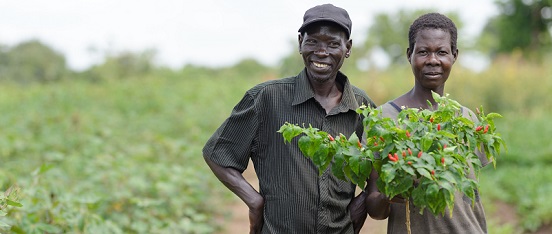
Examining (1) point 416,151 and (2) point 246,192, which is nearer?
(1) point 416,151

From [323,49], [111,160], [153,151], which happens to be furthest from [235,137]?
[153,151]

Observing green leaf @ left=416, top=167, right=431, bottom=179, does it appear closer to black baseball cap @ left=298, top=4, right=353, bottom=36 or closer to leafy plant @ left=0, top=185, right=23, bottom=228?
black baseball cap @ left=298, top=4, right=353, bottom=36

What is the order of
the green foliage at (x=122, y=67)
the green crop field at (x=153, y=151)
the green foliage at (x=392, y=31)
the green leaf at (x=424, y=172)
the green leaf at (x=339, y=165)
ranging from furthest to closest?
the green foliage at (x=392, y=31), the green foliage at (x=122, y=67), the green crop field at (x=153, y=151), the green leaf at (x=339, y=165), the green leaf at (x=424, y=172)

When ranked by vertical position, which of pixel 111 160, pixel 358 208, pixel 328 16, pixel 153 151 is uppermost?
pixel 153 151

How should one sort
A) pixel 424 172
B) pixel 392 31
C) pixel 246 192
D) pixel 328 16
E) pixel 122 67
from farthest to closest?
pixel 392 31 → pixel 122 67 → pixel 246 192 → pixel 328 16 → pixel 424 172

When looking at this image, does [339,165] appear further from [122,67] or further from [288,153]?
[122,67]

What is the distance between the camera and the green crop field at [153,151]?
4.62 metres

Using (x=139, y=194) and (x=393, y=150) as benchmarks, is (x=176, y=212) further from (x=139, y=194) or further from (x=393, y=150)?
(x=393, y=150)

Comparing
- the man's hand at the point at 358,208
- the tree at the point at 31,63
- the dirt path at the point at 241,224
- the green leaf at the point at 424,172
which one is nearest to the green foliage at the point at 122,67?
the tree at the point at 31,63

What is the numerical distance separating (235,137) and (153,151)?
18.4 feet

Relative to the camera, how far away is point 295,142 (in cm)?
279

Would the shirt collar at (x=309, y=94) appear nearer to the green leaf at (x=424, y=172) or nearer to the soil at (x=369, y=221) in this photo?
the green leaf at (x=424, y=172)

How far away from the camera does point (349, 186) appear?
2836 millimetres

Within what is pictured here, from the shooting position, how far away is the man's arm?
282 cm
